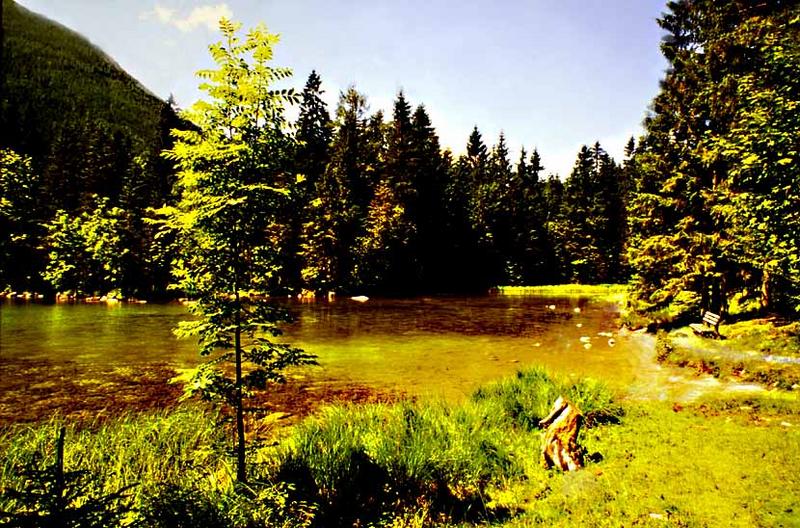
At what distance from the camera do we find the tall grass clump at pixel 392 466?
24.6 ft

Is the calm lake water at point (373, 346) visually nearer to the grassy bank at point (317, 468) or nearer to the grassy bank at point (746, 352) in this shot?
the grassy bank at point (746, 352)

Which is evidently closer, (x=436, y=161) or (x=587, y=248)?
(x=436, y=161)

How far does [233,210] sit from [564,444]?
776 centimetres

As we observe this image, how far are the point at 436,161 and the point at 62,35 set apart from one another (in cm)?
20680

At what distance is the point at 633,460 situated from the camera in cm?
916

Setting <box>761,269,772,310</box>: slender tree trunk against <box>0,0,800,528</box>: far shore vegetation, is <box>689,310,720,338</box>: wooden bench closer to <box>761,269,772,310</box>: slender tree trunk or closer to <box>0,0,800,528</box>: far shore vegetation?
<box>0,0,800,528</box>: far shore vegetation

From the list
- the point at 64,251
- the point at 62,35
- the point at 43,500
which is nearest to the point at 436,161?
the point at 64,251

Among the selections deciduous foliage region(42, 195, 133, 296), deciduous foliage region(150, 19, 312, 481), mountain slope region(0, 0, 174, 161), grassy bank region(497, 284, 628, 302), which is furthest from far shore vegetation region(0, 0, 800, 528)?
mountain slope region(0, 0, 174, 161)

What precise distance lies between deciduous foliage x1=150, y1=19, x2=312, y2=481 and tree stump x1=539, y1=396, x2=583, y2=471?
5.46 meters

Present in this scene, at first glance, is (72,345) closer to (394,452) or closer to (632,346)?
(394,452)

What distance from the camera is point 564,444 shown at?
936 cm

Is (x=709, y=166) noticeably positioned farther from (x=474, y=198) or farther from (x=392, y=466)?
(x=474, y=198)

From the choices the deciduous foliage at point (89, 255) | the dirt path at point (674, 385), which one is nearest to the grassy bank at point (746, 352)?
the dirt path at point (674, 385)

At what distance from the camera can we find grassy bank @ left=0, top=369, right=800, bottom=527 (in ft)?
22.2
